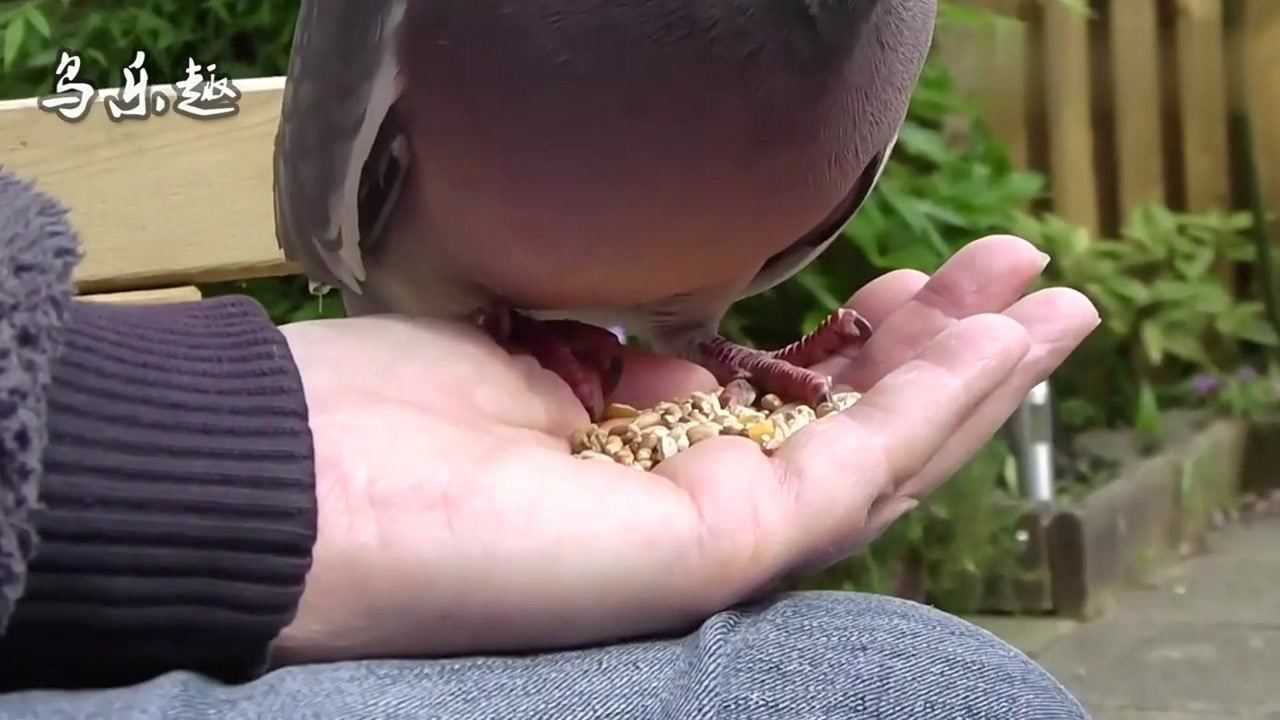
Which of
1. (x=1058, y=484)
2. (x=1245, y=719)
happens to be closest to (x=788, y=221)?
(x=1245, y=719)

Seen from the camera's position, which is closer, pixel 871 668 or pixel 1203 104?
pixel 871 668

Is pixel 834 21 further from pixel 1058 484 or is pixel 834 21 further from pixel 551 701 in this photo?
pixel 1058 484

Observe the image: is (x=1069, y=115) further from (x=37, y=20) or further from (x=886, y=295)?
(x=886, y=295)

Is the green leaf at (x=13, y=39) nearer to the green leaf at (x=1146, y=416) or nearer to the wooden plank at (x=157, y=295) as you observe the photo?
the wooden plank at (x=157, y=295)

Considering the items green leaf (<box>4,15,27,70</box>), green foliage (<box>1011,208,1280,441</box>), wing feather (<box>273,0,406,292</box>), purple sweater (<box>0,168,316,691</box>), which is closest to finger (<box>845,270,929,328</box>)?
wing feather (<box>273,0,406,292</box>)

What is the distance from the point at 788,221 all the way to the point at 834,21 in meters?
0.09

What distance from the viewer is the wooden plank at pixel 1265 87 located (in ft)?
8.07

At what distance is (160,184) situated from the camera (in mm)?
1073

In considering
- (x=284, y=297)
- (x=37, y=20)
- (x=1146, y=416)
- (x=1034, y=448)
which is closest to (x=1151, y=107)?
(x=1146, y=416)

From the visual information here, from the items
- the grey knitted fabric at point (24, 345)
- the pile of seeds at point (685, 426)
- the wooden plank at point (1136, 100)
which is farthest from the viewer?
the wooden plank at point (1136, 100)

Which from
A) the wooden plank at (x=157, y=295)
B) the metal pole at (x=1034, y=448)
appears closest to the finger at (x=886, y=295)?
the wooden plank at (x=157, y=295)

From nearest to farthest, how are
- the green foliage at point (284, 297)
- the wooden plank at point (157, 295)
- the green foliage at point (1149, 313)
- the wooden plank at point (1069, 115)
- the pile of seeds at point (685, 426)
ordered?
the pile of seeds at point (685, 426), the wooden plank at point (157, 295), the green foliage at point (284, 297), the green foliage at point (1149, 313), the wooden plank at point (1069, 115)

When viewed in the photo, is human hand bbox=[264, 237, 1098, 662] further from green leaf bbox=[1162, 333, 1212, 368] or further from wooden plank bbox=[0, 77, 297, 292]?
green leaf bbox=[1162, 333, 1212, 368]

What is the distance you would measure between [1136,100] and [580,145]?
2.11 m
